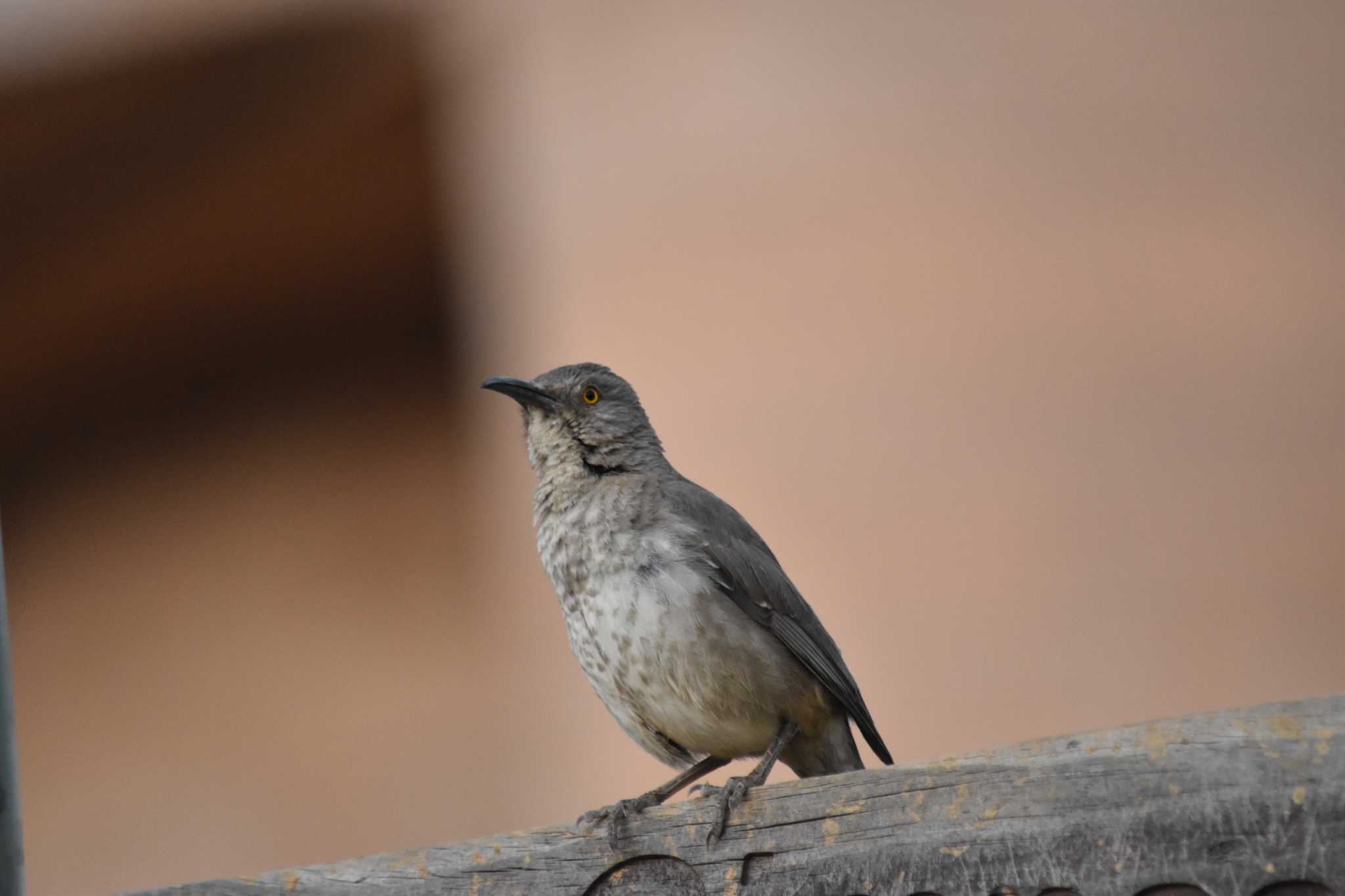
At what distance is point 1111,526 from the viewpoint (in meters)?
5.32

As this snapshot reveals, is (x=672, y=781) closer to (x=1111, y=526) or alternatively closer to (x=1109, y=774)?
(x=1109, y=774)

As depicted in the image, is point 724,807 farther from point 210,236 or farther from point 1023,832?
point 210,236

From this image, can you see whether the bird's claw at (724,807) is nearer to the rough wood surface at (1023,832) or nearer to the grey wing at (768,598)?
the rough wood surface at (1023,832)

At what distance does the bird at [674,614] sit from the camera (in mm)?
3307

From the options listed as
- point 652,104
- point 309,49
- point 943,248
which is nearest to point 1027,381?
point 943,248

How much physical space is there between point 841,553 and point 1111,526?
1.01 meters

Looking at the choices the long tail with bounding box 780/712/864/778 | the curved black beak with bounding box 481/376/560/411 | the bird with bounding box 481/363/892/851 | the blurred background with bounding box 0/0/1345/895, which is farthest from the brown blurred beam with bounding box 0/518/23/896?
the blurred background with bounding box 0/0/1345/895

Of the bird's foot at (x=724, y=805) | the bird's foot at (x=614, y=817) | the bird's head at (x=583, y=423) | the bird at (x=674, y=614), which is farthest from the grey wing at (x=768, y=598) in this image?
the bird's foot at (x=724, y=805)

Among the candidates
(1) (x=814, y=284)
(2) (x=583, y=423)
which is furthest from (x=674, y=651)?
(1) (x=814, y=284)

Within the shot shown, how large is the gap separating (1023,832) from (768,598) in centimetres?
154

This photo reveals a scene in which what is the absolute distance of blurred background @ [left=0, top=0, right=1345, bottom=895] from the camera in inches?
208

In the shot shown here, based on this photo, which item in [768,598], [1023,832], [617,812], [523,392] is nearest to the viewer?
[1023,832]

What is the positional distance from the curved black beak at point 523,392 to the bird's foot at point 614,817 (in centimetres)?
130

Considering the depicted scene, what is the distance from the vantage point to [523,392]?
3760mm
